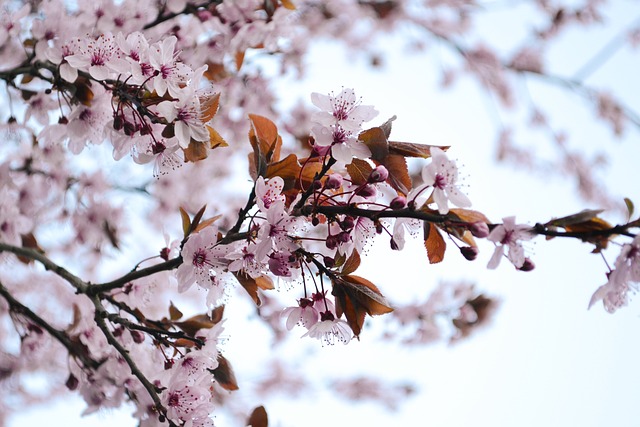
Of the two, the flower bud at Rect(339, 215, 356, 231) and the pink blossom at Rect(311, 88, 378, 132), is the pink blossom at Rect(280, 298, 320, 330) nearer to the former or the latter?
the flower bud at Rect(339, 215, 356, 231)

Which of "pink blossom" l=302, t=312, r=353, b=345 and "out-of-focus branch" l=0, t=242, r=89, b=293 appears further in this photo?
"out-of-focus branch" l=0, t=242, r=89, b=293

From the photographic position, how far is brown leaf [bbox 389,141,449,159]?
110cm

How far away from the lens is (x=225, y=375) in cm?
146

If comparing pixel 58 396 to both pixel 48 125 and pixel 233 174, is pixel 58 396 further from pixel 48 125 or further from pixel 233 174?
pixel 48 125

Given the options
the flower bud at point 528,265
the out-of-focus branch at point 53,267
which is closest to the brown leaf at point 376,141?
the flower bud at point 528,265

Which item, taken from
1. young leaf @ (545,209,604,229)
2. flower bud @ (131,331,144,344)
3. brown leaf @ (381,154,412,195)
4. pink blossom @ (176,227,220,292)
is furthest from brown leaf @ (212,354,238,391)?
young leaf @ (545,209,604,229)

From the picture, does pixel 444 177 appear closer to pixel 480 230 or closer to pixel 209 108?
pixel 480 230

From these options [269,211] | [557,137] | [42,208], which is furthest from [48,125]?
[557,137]

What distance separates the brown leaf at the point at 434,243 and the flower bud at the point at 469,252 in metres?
0.07

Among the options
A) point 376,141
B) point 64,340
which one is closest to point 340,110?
point 376,141

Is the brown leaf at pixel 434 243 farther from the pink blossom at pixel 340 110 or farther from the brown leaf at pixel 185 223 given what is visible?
the brown leaf at pixel 185 223

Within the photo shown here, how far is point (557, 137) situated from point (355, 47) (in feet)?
7.69

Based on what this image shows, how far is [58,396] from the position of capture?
5477mm

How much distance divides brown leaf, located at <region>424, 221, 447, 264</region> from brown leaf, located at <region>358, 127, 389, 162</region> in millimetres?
156
